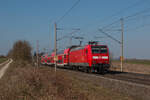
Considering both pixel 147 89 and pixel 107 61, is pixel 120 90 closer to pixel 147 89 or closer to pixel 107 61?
pixel 147 89

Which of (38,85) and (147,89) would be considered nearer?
(38,85)

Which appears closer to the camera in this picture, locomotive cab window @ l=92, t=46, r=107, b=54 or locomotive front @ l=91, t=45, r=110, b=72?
locomotive front @ l=91, t=45, r=110, b=72

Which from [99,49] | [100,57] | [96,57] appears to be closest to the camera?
[96,57]

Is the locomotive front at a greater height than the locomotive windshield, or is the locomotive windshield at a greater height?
the locomotive windshield

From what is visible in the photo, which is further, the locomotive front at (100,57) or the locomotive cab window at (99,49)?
the locomotive cab window at (99,49)

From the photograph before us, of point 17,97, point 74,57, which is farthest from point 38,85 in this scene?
point 74,57

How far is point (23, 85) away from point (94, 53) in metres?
15.5

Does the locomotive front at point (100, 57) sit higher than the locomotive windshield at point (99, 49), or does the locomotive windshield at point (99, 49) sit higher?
the locomotive windshield at point (99, 49)

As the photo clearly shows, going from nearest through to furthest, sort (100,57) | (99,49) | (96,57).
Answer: (96,57), (100,57), (99,49)

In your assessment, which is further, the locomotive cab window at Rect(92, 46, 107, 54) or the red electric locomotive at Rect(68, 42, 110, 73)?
the locomotive cab window at Rect(92, 46, 107, 54)

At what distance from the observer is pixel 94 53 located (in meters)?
25.8

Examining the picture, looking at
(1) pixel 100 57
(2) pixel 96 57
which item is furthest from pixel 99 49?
(2) pixel 96 57

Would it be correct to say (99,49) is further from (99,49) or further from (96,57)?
(96,57)

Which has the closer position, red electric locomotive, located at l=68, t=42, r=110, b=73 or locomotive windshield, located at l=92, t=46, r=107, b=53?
red electric locomotive, located at l=68, t=42, r=110, b=73
